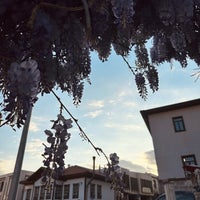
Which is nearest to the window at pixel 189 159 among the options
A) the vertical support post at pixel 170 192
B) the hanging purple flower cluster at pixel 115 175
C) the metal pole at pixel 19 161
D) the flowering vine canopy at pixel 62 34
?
the vertical support post at pixel 170 192

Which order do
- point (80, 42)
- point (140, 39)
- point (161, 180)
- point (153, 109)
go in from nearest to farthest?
point (80, 42) → point (140, 39) → point (161, 180) → point (153, 109)

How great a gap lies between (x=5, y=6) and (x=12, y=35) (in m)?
0.20

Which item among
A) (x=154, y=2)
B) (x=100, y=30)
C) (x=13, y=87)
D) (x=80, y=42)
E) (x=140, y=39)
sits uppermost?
(x=140, y=39)

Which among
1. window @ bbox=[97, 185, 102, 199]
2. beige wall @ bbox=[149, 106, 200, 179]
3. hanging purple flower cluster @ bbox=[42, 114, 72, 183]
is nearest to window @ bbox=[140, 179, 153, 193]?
window @ bbox=[97, 185, 102, 199]

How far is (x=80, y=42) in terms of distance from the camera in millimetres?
1326

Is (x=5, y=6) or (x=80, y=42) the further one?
(x=80, y=42)

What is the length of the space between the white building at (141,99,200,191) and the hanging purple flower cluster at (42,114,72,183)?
12.1 metres

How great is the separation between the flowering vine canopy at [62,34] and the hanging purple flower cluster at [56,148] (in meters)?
0.35

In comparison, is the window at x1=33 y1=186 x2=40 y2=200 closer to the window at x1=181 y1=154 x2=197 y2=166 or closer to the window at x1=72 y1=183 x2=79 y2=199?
the window at x1=72 y1=183 x2=79 y2=199

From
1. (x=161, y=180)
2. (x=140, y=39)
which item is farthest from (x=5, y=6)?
(x=161, y=180)

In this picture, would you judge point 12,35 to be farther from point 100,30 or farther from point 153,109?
point 153,109

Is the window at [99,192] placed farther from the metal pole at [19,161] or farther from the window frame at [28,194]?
the metal pole at [19,161]

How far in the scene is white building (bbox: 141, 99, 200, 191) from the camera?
12.4m

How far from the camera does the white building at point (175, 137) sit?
1244 centimetres
